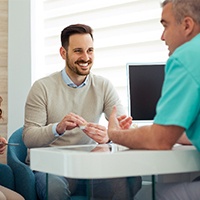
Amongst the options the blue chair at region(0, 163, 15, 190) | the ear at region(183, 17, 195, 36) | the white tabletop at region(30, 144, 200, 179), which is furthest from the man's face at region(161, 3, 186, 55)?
the blue chair at region(0, 163, 15, 190)

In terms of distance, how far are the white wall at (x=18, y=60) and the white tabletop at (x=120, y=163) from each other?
2582 mm

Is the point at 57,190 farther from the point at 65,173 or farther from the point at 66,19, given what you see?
the point at 66,19

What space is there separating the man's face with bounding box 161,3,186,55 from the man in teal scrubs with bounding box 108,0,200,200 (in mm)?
27

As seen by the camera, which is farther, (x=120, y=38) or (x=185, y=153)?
(x=120, y=38)

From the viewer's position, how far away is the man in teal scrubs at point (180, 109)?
133 centimetres

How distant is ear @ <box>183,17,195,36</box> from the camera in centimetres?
152

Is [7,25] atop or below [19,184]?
atop

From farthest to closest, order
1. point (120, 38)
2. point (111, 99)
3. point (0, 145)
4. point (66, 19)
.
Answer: point (66, 19), point (120, 38), point (111, 99), point (0, 145)

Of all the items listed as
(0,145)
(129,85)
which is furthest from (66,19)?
(0,145)

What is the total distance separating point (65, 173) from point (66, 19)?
9.13ft

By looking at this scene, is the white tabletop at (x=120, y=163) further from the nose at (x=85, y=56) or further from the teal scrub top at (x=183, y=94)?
the nose at (x=85, y=56)

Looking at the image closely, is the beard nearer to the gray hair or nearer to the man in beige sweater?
the man in beige sweater

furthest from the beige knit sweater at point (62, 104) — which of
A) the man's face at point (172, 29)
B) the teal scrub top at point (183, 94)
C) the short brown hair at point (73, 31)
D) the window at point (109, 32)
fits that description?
the teal scrub top at point (183, 94)

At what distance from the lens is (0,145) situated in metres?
2.83
